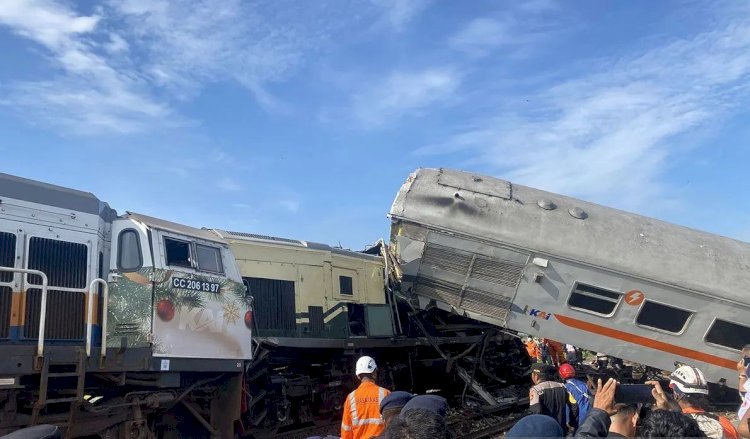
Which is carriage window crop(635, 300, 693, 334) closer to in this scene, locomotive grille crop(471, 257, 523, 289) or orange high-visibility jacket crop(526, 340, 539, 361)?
locomotive grille crop(471, 257, 523, 289)

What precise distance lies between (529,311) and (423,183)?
2935 mm

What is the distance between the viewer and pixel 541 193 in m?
11.8

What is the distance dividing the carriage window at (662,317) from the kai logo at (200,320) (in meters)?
6.85

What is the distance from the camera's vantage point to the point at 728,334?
10367 mm

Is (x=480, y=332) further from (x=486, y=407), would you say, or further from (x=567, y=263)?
(x=567, y=263)

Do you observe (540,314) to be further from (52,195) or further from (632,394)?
(52,195)

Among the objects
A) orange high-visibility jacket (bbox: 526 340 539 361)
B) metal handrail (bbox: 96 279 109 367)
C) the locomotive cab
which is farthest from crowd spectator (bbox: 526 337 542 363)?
metal handrail (bbox: 96 279 109 367)

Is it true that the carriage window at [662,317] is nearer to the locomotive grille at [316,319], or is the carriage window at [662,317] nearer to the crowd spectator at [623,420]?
the locomotive grille at [316,319]

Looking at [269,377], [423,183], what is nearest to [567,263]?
[423,183]

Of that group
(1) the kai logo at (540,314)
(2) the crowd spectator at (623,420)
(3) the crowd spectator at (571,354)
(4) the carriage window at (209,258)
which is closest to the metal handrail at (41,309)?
(4) the carriage window at (209,258)

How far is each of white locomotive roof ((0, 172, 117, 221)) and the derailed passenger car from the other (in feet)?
16.6

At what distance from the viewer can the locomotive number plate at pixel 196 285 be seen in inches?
321

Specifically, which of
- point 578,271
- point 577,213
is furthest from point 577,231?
point 578,271

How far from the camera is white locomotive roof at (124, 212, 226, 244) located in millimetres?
8300
